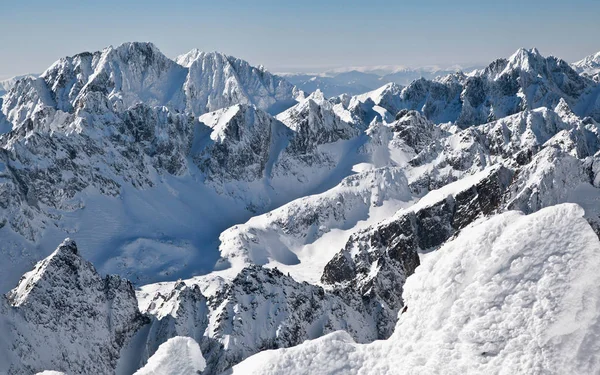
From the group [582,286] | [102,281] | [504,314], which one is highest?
[582,286]

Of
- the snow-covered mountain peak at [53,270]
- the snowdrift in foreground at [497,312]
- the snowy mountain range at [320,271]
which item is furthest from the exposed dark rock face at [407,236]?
the snowdrift in foreground at [497,312]

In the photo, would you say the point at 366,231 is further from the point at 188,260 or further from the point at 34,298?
the point at 34,298

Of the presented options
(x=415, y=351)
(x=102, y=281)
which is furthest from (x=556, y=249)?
(x=102, y=281)

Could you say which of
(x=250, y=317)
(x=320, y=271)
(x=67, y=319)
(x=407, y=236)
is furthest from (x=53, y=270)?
(x=320, y=271)

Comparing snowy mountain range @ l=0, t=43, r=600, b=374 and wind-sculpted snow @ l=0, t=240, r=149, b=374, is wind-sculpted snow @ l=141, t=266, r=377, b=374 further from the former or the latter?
wind-sculpted snow @ l=0, t=240, r=149, b=374

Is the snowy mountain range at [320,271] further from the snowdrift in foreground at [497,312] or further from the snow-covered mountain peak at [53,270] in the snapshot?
the snow-covered mountain peak at [53,270]

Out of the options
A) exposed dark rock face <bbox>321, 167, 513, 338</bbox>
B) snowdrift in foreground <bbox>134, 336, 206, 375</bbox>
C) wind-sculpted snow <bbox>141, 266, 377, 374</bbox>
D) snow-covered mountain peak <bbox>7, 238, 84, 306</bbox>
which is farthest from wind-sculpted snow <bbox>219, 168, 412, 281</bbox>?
snowdrift in foreground <bbox>134, 336, 206, 375</bbox>
